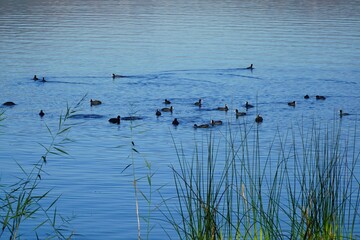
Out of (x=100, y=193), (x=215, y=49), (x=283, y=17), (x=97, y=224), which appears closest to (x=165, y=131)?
(x=100, y=193)

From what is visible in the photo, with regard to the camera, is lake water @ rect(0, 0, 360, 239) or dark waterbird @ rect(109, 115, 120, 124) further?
dark waterbird @ rect(109, 115, 120, 124)

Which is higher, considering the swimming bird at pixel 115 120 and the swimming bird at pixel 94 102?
the swimming bird at pixel 94 102

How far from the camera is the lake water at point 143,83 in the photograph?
1888 cm

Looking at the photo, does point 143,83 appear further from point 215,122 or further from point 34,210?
point 34,210

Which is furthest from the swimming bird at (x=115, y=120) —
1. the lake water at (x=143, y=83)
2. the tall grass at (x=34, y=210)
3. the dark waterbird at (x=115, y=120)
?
the tall grass at (x=34, y=210)

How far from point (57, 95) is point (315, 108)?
8.85 metres

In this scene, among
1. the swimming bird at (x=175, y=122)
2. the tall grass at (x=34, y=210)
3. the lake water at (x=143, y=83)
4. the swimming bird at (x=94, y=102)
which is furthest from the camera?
the swimming bird at (x=94, y=102)

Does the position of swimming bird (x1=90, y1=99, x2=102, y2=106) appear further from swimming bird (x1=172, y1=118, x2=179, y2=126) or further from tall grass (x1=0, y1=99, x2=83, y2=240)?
swimming bird (x1=172, y1=118, x2=179, y2=126)

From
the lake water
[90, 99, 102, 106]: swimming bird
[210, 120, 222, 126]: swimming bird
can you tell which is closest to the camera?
the lake water

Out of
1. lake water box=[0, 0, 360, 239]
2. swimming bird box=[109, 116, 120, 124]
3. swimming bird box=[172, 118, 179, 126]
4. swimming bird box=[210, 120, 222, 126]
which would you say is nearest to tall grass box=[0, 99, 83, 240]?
lake water box=[0, 0, 360, 239]

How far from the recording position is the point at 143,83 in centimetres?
3127

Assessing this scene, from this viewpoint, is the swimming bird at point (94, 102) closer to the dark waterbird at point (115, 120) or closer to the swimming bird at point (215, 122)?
the dark waterbird at point (115, 120)

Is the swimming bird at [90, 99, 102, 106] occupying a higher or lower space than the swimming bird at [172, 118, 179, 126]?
higher

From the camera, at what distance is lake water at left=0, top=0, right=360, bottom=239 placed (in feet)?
61.9
